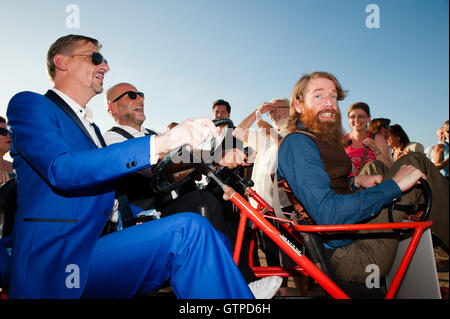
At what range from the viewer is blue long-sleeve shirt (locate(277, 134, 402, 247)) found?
1.53 metres

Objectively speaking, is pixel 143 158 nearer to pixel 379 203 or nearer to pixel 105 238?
pixel 105 238

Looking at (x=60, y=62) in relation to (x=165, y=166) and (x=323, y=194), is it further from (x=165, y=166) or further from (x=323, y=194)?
(x=323, y=194)

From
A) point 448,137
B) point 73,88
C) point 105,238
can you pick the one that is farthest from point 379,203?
point 448,137

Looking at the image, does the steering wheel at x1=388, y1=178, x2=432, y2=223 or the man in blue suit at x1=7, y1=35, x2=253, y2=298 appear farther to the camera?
the steering wheel at x1=388, y1=178, x2=432, y2=223

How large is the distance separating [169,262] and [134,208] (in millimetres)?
1054

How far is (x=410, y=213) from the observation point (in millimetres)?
1774

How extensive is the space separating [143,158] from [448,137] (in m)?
6.76

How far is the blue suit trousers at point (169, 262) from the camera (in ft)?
3.52

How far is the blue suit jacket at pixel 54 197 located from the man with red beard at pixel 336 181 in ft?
3.19

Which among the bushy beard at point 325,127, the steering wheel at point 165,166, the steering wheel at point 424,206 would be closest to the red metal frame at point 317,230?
the steering wheel at point 424,206

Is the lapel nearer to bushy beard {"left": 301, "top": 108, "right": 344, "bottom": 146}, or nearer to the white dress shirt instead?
the white dress shirt

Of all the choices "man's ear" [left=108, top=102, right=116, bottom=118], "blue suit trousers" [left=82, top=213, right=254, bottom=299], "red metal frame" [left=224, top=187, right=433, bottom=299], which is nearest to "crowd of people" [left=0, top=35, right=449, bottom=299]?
"blue suit trousers" [left=82, top=213, right=254, bottom=299]

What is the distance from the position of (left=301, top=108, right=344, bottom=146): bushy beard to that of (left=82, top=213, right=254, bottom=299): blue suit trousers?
1133mm

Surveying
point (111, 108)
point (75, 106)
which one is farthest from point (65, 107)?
A: point (111, 108)
